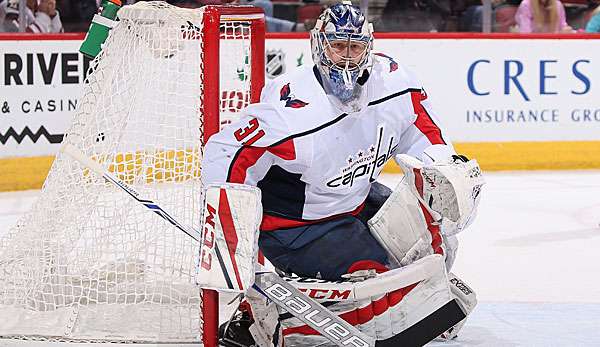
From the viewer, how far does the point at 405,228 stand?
2.92 meters

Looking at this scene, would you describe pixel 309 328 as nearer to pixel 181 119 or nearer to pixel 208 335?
pixel 208 335

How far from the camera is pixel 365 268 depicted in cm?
287

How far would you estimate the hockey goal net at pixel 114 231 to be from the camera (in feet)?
10.4

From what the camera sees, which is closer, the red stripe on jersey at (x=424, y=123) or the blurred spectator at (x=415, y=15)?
the red stripe on jersey at (x=424, y=123)

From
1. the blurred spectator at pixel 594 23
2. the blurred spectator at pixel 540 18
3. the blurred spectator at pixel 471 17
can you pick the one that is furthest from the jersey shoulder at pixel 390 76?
the blurred spectator at pixel 594 23

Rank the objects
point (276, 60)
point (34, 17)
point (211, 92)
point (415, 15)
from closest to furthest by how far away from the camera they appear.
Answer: point (211, 92)
point (34, 17)
point (276, 60)
point (415, 15)

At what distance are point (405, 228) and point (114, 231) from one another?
2.74 feet

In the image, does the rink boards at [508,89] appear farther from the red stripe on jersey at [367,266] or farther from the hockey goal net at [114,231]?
the red stripe on jersey at [367,266]

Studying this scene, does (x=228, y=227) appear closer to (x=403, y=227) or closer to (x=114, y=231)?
(x=403, y=227)

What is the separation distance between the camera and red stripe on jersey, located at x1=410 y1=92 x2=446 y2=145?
291 cm

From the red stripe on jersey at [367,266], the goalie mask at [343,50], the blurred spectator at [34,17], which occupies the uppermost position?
the goalie mask at [343,50]

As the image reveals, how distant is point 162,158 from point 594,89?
3644mm

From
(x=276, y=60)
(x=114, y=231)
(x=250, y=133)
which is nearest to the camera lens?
(x=250, y=133)

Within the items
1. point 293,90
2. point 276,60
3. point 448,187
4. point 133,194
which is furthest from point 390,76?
point 276,60
